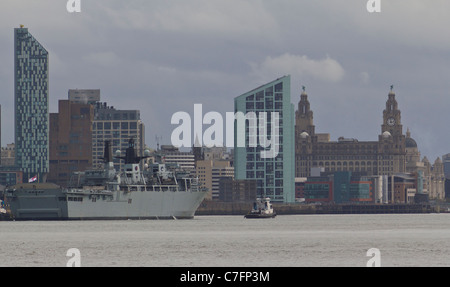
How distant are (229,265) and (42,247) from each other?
28586 mm

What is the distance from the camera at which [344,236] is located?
126 meters

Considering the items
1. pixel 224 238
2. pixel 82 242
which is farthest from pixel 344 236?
pixel 82 242

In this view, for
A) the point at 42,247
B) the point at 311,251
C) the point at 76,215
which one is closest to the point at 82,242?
the point at 42,247

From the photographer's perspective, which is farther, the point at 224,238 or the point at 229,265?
the point at 224,238

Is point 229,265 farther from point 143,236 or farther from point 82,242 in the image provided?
point 143,236
